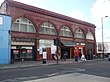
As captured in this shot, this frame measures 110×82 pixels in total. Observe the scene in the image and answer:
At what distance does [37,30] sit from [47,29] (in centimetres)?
311

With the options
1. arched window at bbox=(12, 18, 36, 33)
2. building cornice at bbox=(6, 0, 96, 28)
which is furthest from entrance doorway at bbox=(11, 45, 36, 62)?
building cornice at bbox=(6, 0, 96, 28)

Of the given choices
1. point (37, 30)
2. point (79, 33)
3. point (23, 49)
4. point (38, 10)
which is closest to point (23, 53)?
point (23, 49)

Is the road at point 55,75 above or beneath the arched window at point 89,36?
beneath

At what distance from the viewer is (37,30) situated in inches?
1426

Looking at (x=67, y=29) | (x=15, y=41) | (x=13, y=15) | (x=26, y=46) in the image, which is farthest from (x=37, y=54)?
(x=67, y=29)

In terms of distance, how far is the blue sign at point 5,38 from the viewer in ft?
97.5

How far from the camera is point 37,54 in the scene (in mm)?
36000

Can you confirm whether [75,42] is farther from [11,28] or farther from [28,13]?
[11,28]

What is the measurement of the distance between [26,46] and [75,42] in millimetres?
14663

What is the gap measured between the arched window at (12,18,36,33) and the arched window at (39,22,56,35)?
2.17 meters

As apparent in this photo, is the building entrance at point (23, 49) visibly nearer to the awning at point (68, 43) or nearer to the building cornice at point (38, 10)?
the building cornice at point (38, 10)

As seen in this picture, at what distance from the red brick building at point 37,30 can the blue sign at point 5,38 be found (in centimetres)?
152

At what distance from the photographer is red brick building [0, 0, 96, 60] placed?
32781mm

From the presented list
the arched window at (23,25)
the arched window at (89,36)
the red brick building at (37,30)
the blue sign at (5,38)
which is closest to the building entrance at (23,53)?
the red brick building at (37,30)
